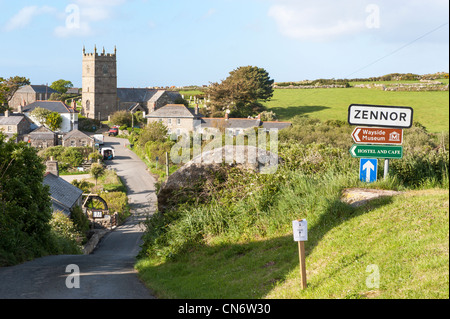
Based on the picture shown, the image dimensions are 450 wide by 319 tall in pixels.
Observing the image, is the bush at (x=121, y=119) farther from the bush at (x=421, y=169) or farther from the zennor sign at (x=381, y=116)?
the zennor sign at (x=381, y=116)

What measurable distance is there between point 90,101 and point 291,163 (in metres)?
98.7

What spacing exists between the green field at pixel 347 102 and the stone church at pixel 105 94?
27754 millimetres

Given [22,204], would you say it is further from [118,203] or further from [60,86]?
[60,86]

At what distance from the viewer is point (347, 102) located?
68.7 m

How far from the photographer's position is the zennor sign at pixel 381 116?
9.91m

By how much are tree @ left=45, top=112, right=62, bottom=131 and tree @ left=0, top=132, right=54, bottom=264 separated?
7015 centimetres

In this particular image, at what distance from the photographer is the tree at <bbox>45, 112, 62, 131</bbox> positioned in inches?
3386

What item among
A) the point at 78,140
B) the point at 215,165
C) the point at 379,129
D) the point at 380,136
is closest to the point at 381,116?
the point at 379,129

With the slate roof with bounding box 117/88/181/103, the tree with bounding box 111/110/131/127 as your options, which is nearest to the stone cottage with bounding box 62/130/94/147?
the tree with bounding box 111/110/131/127

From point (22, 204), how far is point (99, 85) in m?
93.1

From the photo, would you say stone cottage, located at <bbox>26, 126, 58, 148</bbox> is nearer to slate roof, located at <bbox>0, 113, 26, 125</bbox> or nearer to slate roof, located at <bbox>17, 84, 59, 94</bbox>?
slate roof, located at <bbox>0, 113, 26, 125</bbox>

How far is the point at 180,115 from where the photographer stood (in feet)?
261
